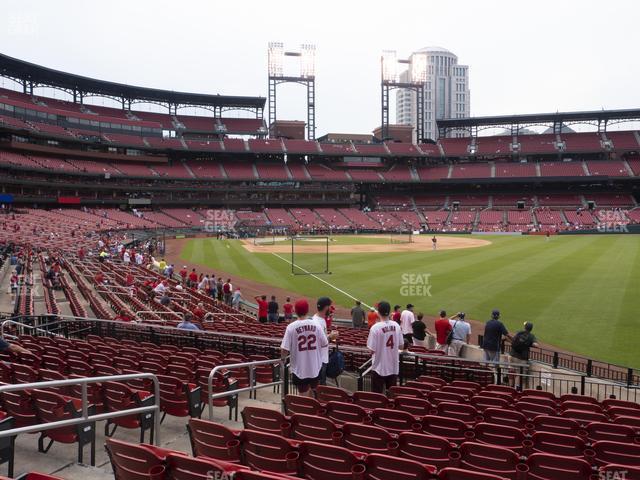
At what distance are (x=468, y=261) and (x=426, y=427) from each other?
34597 millimetres

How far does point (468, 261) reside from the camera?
128ft

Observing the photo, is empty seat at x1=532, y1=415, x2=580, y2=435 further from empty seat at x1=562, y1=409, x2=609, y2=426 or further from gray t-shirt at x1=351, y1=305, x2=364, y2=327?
gray t-shirt at x1=351, y1=305, x2=364, y2=327

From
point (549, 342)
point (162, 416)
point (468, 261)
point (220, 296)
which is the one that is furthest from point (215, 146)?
point (162, 416)

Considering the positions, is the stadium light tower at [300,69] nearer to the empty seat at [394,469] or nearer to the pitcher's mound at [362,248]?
the pitcher's mound at [362,248]

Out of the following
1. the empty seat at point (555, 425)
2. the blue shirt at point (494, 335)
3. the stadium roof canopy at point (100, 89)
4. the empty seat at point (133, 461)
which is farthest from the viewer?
the stadium roof canopy at point (100, 89)

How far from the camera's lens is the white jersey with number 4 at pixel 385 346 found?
8180 millimetres

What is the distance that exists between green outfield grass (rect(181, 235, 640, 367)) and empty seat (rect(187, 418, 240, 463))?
14230 mm

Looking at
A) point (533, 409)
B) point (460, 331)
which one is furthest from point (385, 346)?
point (460, 331)

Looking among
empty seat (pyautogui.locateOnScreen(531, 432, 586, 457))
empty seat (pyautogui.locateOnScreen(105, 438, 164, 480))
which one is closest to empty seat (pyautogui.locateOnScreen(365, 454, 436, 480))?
empty seat (pyautogui.locateOnScreen(105, 438, 164, 480))

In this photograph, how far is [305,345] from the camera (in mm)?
7379

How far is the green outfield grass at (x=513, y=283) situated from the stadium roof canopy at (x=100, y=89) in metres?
45.1

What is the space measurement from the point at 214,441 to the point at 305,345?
2.71 m

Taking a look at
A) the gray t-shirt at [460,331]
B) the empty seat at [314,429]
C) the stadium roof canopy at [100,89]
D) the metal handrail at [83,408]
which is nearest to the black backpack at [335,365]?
the empty seat at [314,429]

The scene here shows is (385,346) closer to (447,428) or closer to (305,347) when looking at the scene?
(305,347)
